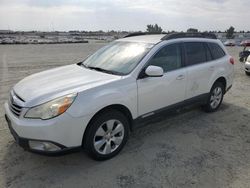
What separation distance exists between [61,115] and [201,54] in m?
3.35

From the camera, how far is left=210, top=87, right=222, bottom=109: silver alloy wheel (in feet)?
19.3

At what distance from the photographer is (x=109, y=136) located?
12.6 feet

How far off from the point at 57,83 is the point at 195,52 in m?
2.84

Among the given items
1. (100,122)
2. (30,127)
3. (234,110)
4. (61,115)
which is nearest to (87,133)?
(100,122)

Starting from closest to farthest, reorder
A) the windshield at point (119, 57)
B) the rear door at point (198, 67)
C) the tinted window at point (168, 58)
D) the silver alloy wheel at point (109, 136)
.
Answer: the silver alloy wheel at point (109, 136)
the windshield at point (119, 57)
the tinted window at point (168, 58)
the rear door at point (198, 67)

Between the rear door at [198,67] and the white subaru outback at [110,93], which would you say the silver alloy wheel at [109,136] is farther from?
the rear door at [198,67]

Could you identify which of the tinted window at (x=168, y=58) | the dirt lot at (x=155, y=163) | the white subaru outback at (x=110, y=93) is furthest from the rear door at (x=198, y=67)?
the dirt lot at (x=155, y=163)

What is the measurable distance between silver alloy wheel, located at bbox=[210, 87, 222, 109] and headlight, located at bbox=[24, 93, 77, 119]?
3625mm

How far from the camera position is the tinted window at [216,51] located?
5.77 m

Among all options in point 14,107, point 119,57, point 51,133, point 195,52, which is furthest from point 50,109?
point 195,52

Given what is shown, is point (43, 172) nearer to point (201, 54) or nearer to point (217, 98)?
point (201, 54)

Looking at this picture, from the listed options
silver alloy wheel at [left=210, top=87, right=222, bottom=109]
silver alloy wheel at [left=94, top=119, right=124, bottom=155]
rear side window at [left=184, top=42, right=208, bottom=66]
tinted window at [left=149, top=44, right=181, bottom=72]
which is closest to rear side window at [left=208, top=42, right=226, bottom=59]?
rear side window at [left=184, top=42, right=208, bottom=66]

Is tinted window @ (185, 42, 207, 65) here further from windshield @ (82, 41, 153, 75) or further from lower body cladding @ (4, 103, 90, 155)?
lower body cladding @ (4, 103, 90, 155)

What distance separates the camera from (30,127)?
3285 millimetres
